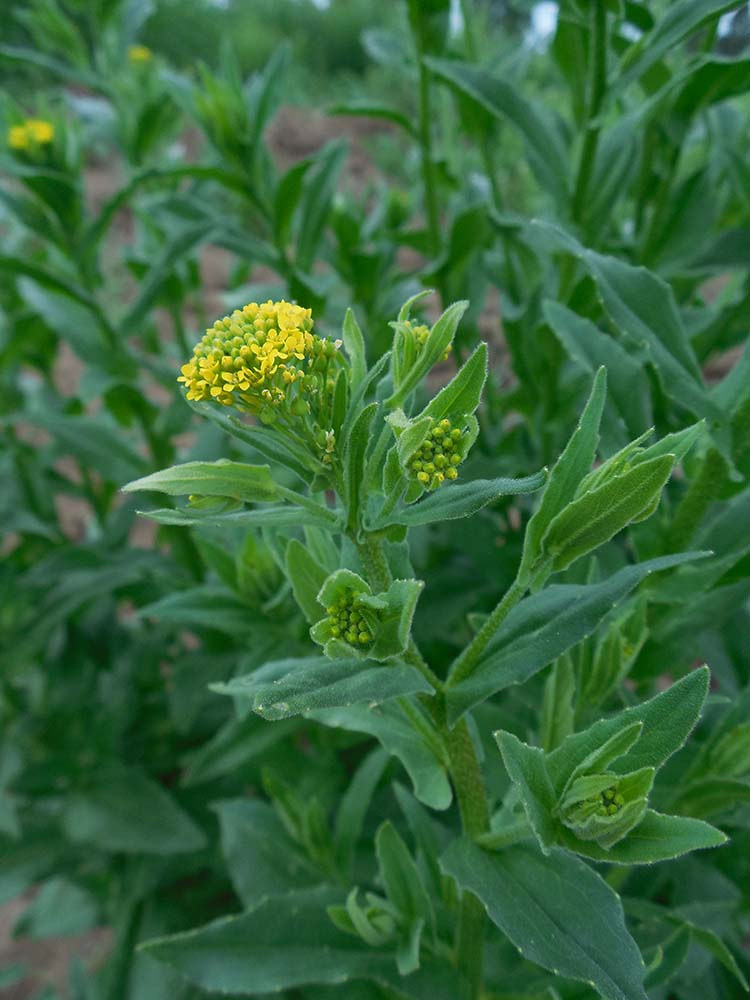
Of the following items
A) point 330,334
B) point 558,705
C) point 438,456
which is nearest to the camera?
point 438,456

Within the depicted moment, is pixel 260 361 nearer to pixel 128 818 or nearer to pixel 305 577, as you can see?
pixel 305 577

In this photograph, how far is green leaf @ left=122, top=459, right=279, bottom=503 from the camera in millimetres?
872

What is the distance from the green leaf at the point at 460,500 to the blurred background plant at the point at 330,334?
19 cm

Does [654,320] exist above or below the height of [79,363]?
below

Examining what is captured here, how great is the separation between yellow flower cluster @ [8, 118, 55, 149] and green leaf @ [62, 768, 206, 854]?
1.59 meters

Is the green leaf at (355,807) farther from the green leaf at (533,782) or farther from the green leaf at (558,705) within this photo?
the green leaf at (533,782)

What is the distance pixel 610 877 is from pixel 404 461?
34.5 inches

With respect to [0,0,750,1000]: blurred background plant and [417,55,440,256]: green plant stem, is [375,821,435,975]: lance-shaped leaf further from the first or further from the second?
[417,55,440,256]: green plant stem

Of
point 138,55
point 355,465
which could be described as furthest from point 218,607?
point 138,55

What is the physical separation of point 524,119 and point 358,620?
1.16 metres

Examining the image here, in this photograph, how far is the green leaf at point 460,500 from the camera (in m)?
0.86

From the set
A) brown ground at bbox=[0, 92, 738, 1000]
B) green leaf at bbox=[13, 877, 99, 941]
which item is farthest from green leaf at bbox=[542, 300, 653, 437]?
green leaf at bbox=[13, 877, 99, 941]

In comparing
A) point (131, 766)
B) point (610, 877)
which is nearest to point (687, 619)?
point (610, 877)

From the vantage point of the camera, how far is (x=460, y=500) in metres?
0.89
